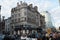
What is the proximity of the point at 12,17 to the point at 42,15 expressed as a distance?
0.66m

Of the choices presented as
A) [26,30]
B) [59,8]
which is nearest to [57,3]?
[59,8]

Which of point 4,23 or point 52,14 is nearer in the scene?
point 4,23

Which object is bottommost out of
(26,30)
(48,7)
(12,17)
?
(26,30)

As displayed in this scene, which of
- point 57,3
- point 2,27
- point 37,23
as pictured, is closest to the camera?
point 2,27

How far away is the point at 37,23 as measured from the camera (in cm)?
345

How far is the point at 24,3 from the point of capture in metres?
3.40

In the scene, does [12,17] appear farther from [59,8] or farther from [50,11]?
[59,8]

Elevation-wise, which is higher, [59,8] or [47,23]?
[59,8]

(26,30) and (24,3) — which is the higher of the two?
(24,3)

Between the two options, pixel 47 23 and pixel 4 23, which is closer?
pixel 4 23

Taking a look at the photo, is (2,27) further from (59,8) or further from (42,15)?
(59,8)

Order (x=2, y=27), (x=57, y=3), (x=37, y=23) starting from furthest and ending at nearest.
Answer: (x=57, y=3), (x=37, y=23), (x=2, y=27)

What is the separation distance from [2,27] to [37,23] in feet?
2.52

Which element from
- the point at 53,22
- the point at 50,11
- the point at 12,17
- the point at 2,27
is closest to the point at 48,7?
the point at 50,11
